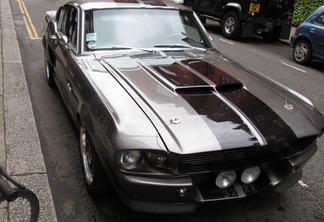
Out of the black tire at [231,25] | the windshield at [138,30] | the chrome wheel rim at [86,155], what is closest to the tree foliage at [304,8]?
the black tire at [231,25]

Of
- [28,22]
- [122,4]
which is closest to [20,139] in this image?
[122,4]

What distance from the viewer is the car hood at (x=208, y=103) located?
2512 millimetres

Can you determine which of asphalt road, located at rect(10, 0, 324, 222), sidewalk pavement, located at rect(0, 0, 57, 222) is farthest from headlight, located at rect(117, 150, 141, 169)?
sidewalk pavement, located at rect(0, 0, 57, 222)

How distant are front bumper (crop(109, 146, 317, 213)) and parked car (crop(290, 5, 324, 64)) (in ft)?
21.9

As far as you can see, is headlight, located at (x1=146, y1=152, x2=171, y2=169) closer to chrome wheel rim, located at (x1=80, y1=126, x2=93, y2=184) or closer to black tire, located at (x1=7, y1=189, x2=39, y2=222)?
black tire, located at (x1=7, y1=189, x2=39, y2=222)

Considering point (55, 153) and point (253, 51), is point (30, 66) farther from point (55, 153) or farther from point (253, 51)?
point (253, 51)

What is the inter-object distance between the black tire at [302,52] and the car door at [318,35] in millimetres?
212

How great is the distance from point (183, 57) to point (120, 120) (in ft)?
4.88

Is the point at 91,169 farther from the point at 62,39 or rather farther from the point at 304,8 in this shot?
the point at 304,8

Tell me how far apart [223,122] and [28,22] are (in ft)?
34.6

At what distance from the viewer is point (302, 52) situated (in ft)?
30.2

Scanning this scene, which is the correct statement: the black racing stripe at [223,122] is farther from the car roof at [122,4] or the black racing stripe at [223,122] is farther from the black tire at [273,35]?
the black tire at [273,35]

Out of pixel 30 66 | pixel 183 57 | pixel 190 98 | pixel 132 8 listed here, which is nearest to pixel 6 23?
pixel 30 66

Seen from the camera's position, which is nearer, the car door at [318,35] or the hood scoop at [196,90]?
the hood scoop at [196,90]
